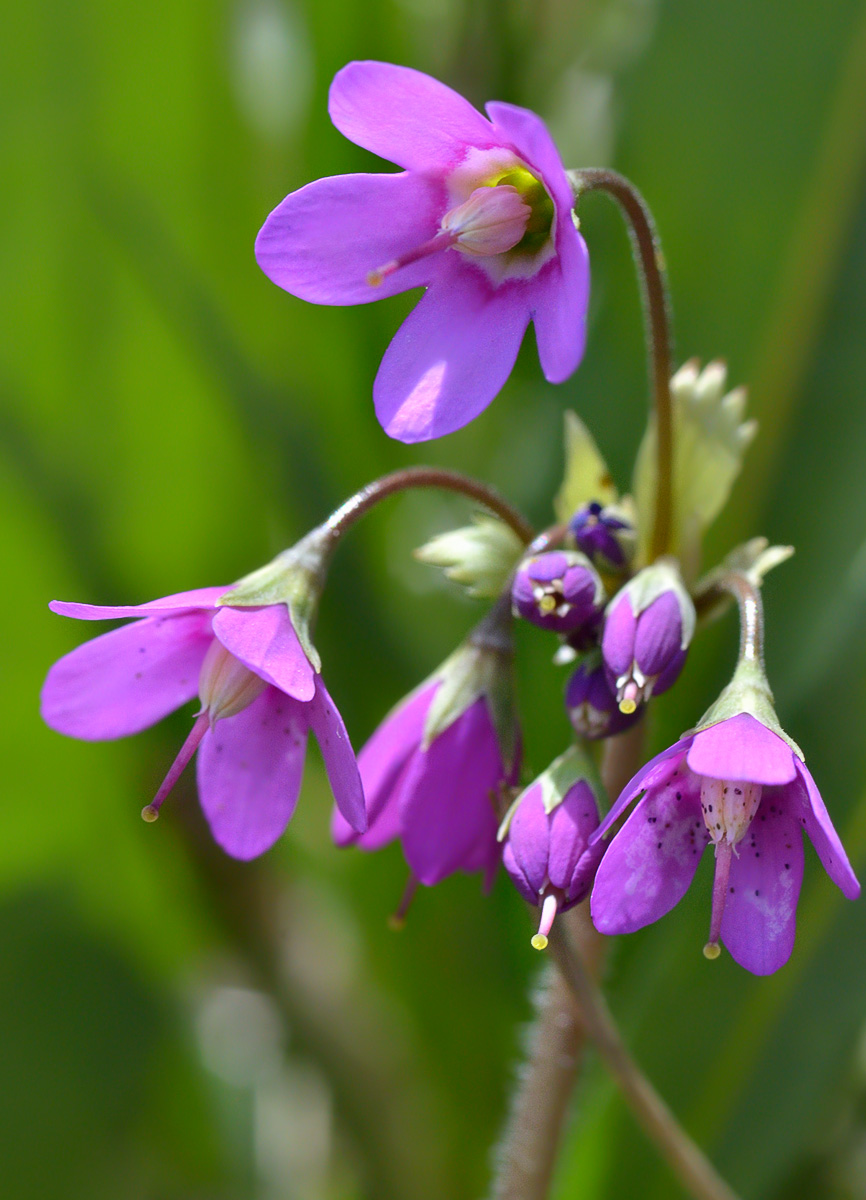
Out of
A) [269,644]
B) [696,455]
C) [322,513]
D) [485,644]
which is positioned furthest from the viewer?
[322,513]

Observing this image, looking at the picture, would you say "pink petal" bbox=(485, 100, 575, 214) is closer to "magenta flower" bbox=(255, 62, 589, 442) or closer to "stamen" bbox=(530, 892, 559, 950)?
"magenta flower" bbox=(255, 62, 589, 442)

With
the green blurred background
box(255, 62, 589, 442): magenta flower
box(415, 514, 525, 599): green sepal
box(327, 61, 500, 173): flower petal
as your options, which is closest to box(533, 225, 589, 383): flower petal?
box(255, 62, 589, 442): magenta flower

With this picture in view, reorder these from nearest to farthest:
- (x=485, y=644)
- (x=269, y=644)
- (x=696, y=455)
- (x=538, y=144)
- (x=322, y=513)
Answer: (x=538, y=144) < (x=269, y=644) < (x=485, y=644) < (x=696, y=455) < (x=322, y=513)

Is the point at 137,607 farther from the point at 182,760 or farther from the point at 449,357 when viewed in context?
the point at 449,357

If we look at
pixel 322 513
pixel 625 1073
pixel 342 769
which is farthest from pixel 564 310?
pixel 322 513

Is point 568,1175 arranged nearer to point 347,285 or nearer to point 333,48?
point 347,285

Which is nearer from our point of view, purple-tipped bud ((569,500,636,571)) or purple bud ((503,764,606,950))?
purple bud ((503,764,606,950))
